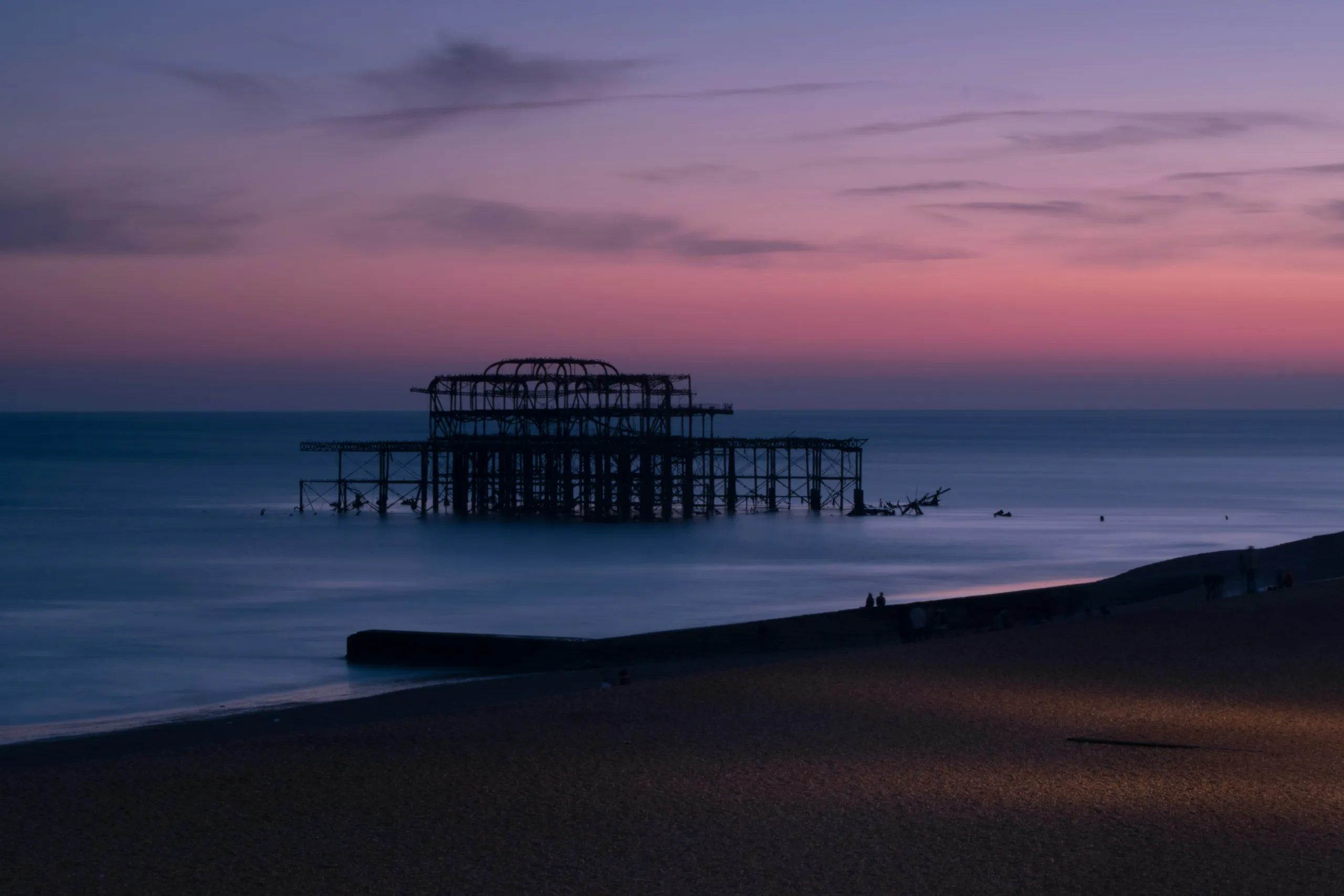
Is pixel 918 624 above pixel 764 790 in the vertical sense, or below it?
below

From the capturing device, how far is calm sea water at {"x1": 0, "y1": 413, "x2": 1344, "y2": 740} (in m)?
24.9

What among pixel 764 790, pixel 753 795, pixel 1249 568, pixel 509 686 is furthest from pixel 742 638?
pixel 753 795

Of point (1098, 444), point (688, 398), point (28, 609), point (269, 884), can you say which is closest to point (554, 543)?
point (688, 398)

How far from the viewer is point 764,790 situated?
1037cm

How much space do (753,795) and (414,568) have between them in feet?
104

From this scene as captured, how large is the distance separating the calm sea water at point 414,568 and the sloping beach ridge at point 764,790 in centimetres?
872

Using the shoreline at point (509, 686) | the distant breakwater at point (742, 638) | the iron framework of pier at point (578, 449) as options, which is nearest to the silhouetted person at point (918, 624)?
the distant breakwater at point (742, 638)

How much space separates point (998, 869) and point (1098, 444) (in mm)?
163497

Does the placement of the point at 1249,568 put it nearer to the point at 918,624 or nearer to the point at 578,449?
the point at 918,624

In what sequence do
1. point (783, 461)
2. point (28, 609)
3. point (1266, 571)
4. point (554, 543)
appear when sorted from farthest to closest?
point (783, 461)
point (554, 543)
point (28, 609)
point (1266, 571)

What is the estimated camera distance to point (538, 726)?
42.8 feet

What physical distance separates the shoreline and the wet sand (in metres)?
0.75

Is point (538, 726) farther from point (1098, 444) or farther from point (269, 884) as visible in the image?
point (1098, 444)

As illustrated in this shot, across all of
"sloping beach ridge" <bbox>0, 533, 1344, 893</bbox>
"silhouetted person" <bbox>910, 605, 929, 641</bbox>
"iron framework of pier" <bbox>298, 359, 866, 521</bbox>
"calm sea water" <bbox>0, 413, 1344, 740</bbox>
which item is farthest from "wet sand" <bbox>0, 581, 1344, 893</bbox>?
"iron framework of pier" <bbox>298, 359, 866, 521</bbox>
